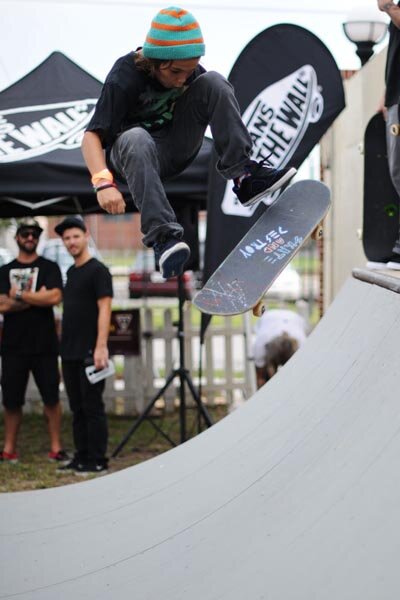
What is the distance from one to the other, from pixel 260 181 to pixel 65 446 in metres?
5.00

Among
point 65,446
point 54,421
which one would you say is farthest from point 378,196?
point 65,446

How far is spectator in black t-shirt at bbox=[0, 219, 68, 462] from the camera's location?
7.56 metres

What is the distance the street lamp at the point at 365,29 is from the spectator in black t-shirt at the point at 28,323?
11.3ft

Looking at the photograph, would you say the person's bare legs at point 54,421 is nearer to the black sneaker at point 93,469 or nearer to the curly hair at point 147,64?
the black sneaker at point 93,469

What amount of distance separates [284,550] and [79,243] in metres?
4.57

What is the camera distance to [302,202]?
468cm

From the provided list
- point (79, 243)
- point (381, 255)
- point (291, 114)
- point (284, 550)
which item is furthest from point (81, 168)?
point (284, 550)

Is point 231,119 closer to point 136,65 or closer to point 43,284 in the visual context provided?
point 136,65

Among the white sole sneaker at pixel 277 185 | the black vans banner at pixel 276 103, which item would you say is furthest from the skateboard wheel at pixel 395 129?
the black vans banner at pixel 276 103

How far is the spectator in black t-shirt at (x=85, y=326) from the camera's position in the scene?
710cm

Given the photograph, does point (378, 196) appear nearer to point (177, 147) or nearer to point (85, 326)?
point (177, 147)

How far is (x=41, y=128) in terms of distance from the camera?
24.1 ft

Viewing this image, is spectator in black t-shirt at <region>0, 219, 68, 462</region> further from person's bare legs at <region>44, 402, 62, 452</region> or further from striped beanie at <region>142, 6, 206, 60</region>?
striped beanie at <region>142, 6, 206, 60</region>

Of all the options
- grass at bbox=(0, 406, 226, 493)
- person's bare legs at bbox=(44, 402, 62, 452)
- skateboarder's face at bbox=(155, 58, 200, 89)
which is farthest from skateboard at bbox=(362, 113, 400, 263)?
person's bare legs at bbox=(44, 402, 62, 452)
